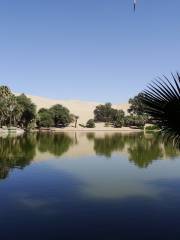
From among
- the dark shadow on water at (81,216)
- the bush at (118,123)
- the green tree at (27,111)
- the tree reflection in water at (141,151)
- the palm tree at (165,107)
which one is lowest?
the dark shadow on water at (81,216)

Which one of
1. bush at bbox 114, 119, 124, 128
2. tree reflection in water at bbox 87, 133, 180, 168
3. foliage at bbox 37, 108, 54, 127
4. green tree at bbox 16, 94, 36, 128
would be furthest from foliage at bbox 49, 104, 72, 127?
tree reflection in water at bbox 87, 133, 180, 168

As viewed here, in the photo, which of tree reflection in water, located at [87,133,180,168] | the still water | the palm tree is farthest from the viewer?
tree reflection in water, located at [87,133,180,168]

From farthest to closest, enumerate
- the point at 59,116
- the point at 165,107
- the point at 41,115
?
the point at 59,116 < the point at 41,115 < the point at 165,107

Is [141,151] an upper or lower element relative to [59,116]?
lower

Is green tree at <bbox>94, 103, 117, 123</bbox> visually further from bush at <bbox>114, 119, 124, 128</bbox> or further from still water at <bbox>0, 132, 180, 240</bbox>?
still water at <bbox>0, 132, 180, 240</bbox>

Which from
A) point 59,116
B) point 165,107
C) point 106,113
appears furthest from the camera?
point 106,113

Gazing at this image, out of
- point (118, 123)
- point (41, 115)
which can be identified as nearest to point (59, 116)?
point (41, 115)

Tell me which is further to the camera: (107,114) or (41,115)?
(107,114)

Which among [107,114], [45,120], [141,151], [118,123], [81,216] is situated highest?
[107,114]

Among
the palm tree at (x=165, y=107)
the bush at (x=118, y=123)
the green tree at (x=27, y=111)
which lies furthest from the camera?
the bush at (x=118, y=123)

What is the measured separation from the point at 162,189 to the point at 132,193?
2407mm

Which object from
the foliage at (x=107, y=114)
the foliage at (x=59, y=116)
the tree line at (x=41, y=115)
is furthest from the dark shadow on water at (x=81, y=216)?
the foliage at (x=107, y=114)

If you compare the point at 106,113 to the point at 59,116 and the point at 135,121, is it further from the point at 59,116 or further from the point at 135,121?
the point at 59,116

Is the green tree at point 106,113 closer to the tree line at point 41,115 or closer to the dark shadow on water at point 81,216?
the tree line at point 41,115
